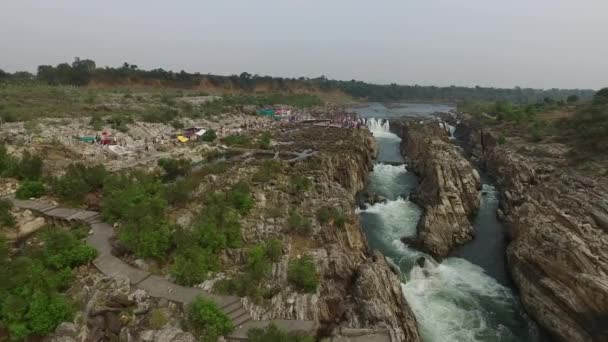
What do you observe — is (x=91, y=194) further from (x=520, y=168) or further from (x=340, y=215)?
(x=520, y=168)

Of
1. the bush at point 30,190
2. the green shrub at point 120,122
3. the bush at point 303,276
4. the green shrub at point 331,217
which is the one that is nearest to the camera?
the bush at point 303,276

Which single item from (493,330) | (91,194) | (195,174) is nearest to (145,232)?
(91,194)

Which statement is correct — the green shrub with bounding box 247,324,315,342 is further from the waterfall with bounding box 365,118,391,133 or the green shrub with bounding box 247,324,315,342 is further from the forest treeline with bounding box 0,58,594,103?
the forest treeline with bounding box 0,58,594,103

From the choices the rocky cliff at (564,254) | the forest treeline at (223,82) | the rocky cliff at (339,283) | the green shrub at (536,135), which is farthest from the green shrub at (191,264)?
the forest treeline at (223,82)

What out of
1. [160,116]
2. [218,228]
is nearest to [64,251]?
[218,228]

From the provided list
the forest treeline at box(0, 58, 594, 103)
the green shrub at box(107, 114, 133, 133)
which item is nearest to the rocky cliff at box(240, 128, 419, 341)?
the green shrub at box(107, 114, 133, 133)

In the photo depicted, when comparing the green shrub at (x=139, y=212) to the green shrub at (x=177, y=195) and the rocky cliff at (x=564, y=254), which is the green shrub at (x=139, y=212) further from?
the rocky cliff at (x=564, y=254)
